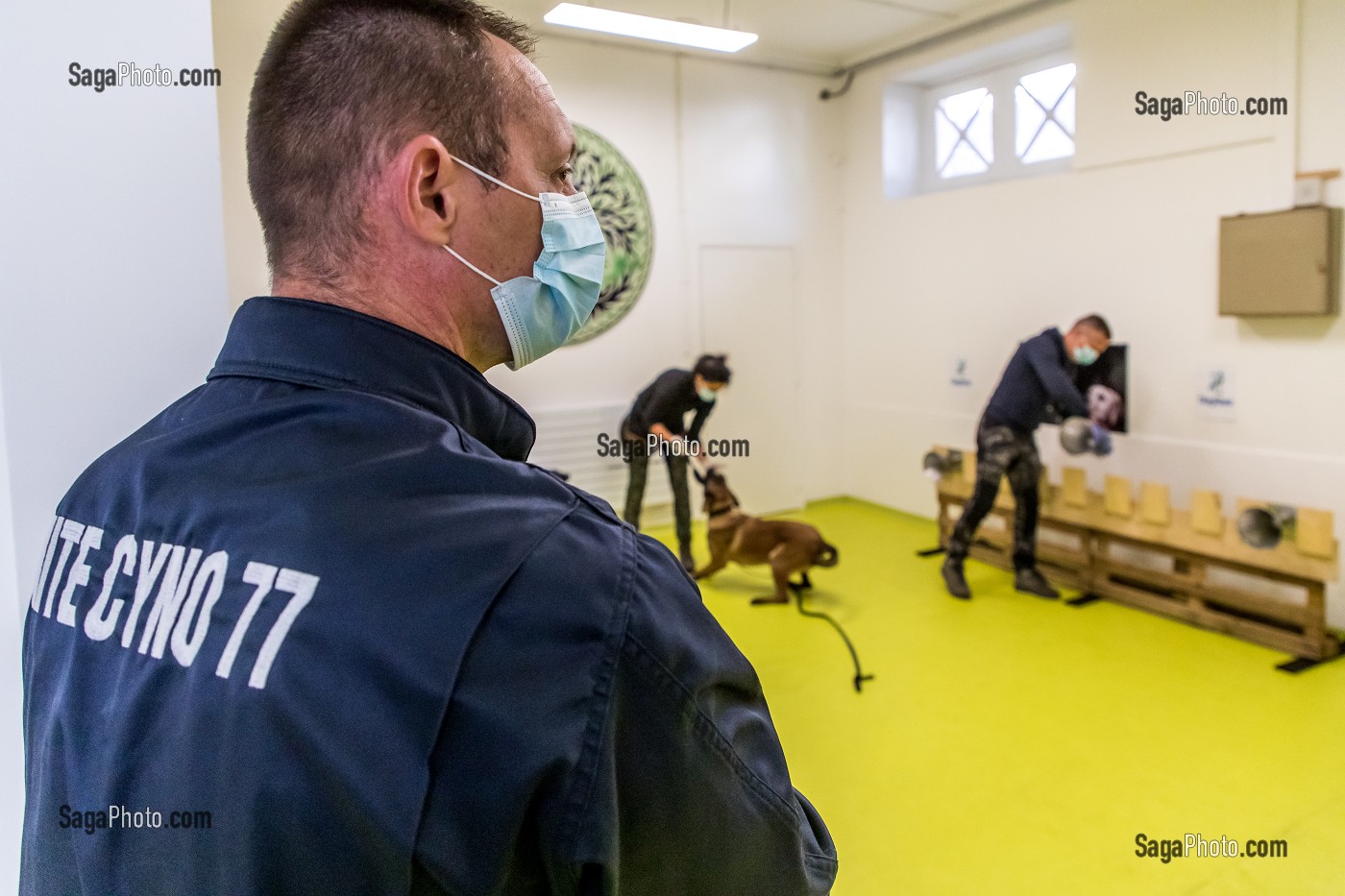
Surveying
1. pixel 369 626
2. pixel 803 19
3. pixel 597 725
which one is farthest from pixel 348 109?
pixel 803 19

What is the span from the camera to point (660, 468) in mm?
6871

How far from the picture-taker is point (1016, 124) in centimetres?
633

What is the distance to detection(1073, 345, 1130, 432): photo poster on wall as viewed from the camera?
17.7 ft

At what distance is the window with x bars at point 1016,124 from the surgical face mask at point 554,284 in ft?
17.6

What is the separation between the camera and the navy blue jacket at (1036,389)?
197 inches

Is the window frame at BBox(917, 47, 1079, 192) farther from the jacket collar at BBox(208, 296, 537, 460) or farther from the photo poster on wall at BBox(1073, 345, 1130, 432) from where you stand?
the jacket collar at BBox(208, 296, 537, 460)

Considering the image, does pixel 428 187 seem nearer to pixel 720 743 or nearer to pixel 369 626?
pixel 369 626

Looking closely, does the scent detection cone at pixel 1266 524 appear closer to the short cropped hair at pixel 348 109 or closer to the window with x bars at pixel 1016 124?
the window with x bars at pixel 1016 124

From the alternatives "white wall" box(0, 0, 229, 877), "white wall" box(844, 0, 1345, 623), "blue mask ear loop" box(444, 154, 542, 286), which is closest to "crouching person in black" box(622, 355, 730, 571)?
"white wall" box(844, 0, 1345, 623)

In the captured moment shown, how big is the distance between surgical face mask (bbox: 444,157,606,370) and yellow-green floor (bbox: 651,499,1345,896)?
214cm

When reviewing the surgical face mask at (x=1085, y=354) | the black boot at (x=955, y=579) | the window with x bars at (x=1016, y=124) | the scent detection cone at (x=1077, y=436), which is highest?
the window with x bars at (x=1016, y=124)

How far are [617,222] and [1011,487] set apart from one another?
10.6 feet

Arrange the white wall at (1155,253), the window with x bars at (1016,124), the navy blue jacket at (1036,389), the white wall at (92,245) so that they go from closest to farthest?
1. the white wall at (92,245)
2. the white wall at (1155,253)
3. the navy blue jacket at (1036,389)
4. the window with x bars at (1016,124)

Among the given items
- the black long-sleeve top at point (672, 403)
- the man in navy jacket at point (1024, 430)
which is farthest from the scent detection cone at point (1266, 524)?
the black long-sleeve top at point (672, 403)
